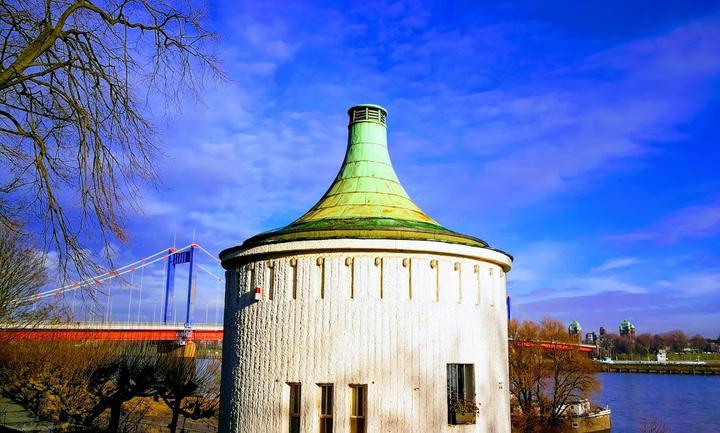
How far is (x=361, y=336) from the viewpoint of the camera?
40.9 ft

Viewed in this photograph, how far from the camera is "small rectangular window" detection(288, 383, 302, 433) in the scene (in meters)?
12.5

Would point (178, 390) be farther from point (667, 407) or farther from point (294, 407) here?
point (667, 407)

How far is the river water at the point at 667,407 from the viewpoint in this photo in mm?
47250

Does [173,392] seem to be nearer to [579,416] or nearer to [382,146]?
[382,146]

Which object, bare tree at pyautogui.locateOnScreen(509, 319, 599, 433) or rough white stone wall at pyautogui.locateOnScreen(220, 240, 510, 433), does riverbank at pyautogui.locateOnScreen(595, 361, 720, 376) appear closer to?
bare tree at pyautogui.locateOnScreen(509, 319, 599, 433)

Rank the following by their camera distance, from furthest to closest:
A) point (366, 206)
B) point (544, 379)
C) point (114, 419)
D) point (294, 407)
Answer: point (544, 379) → point (114, 419) → point (366, 206) → point (294, 407)

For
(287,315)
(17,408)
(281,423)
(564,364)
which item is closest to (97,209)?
(287,315)

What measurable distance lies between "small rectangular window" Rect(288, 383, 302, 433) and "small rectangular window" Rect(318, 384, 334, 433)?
1.71 ft

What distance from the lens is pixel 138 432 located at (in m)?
27.6

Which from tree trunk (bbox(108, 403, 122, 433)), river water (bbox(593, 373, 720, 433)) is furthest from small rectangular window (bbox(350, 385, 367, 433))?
river water (bbox(593, 373, 720, 433))

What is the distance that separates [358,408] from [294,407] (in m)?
1.43

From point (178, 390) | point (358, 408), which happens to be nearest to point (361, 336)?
point (358, 408)

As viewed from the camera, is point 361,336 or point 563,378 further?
point 563,378

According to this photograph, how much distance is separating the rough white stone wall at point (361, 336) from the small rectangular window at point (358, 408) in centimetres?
13
